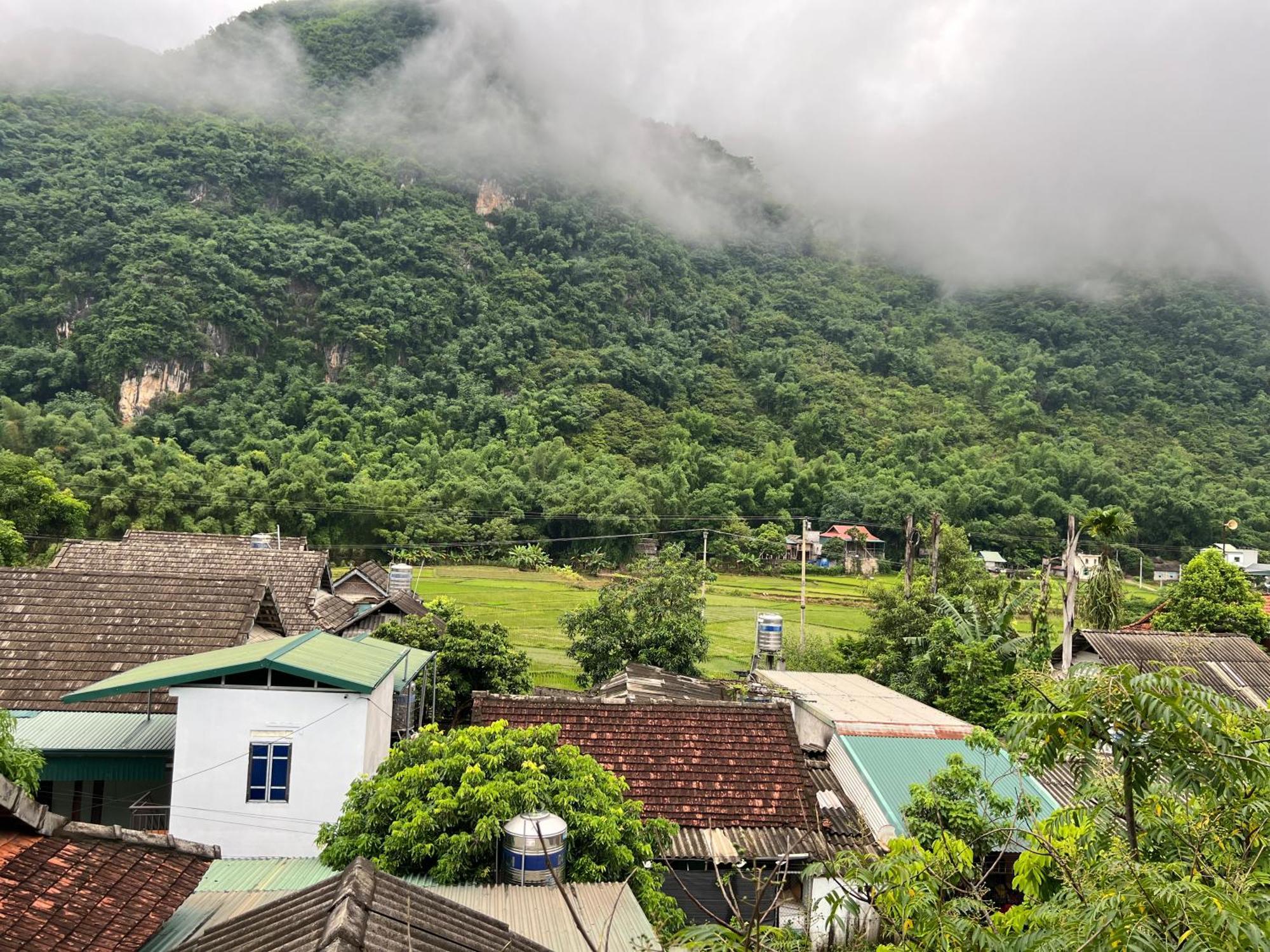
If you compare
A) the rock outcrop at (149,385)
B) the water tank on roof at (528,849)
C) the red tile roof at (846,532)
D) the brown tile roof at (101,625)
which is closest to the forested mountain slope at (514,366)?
the rock outcrop at (149,385)

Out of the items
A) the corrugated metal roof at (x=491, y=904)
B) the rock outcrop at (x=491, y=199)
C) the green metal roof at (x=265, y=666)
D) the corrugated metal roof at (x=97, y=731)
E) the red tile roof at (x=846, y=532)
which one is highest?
the rock outcrop at (x=491, y=199)

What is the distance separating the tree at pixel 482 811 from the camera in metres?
8.80

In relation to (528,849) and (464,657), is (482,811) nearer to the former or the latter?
(528,849)

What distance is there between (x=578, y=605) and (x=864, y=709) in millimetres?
27982

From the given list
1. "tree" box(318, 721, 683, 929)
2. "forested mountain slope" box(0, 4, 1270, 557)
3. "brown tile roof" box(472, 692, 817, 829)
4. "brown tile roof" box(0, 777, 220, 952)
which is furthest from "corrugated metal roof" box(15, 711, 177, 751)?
"forested mountain slope" box(0, 4, 1270, 557)

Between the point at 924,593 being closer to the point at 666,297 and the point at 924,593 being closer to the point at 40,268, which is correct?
the point at 40,268

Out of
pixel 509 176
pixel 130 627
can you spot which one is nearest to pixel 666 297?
pixel 509 176

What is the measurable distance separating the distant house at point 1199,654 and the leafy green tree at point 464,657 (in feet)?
43.2

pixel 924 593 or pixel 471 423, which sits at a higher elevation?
pixel 471 423

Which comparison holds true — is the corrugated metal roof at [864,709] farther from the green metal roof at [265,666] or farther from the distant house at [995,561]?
the distant house at [995,561]

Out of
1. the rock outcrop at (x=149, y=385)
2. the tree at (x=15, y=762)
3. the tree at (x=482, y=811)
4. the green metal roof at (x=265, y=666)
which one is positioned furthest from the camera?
the rock outcrop at (x=149, y=385)

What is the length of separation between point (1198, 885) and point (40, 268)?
113m

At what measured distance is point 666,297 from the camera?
132 m

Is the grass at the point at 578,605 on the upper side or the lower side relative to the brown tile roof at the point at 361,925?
lower
